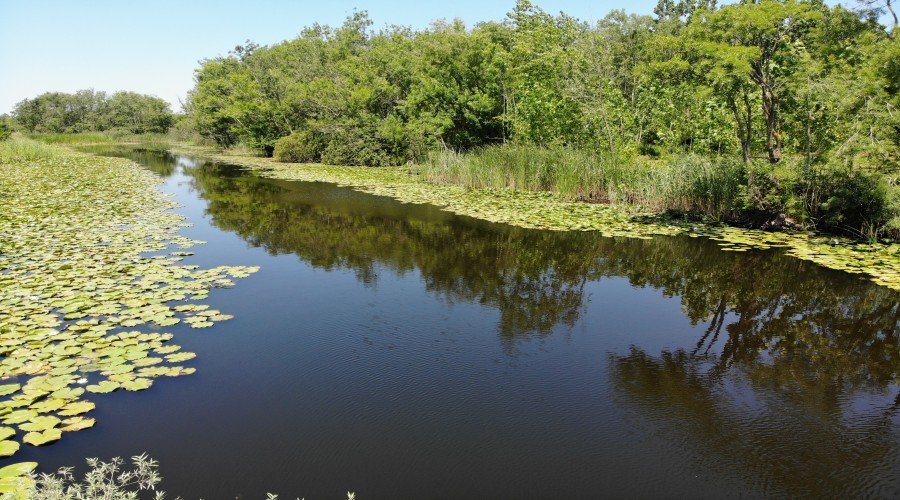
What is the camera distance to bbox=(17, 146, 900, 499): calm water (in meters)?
3.41

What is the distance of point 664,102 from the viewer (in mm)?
15828

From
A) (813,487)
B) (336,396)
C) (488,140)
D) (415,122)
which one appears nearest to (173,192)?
(415,122)

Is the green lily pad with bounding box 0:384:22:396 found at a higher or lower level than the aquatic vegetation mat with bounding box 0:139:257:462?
lower

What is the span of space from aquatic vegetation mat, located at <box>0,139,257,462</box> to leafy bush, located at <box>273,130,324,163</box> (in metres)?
17.5

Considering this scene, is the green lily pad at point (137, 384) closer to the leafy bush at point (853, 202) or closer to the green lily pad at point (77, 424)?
the green lily pad at point (77, 424)

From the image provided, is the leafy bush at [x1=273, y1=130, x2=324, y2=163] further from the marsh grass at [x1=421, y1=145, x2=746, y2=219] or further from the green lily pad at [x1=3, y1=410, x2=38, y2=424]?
the green lily pad at [x1=3, y1=410, x2=38, y2=424]

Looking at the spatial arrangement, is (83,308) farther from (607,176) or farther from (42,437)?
(607,176)

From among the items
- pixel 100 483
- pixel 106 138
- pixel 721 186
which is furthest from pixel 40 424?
pixel 106 138

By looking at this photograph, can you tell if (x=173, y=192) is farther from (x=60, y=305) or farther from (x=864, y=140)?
(x=864, y=140)

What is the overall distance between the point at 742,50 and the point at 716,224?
142 inches

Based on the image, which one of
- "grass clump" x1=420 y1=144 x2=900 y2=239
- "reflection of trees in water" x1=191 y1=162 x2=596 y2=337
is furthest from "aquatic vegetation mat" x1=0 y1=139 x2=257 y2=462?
"grass clump" x1=420 y1=144 x2=900 y2=239

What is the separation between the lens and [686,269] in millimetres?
8273

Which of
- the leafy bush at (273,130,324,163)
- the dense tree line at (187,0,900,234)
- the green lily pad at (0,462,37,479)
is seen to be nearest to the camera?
the green lily pad at (0,462,37,479)

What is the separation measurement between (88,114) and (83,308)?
81812 mm
